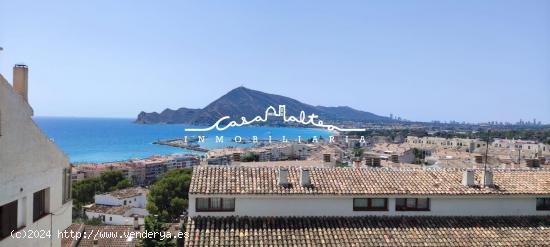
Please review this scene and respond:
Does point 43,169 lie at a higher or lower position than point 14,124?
lower

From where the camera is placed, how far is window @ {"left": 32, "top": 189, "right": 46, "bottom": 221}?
1116 centimetres

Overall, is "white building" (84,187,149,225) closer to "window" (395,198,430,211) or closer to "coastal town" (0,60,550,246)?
"coastal town" (0,60,550,246)

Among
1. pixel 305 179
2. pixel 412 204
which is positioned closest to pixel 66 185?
pixel 305 179

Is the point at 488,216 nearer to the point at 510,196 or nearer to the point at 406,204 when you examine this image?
the point at 510,196

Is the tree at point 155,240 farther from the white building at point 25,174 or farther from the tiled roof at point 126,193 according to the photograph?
the tiled roof at point 126,193

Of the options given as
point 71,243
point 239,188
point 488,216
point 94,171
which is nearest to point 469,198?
point 488,216

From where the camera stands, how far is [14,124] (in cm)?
994

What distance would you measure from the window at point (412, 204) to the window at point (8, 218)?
39.6 ft

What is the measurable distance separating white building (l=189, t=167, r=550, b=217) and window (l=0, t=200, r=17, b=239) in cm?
627

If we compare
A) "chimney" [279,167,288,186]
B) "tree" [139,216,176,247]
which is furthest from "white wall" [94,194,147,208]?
"chimney" [279,167,288,186]

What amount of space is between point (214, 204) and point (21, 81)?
725 cm

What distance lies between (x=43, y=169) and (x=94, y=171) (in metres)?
85.7

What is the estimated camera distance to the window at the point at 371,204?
16484 millimetres

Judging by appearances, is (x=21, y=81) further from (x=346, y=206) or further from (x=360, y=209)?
(x=360, y=209)
